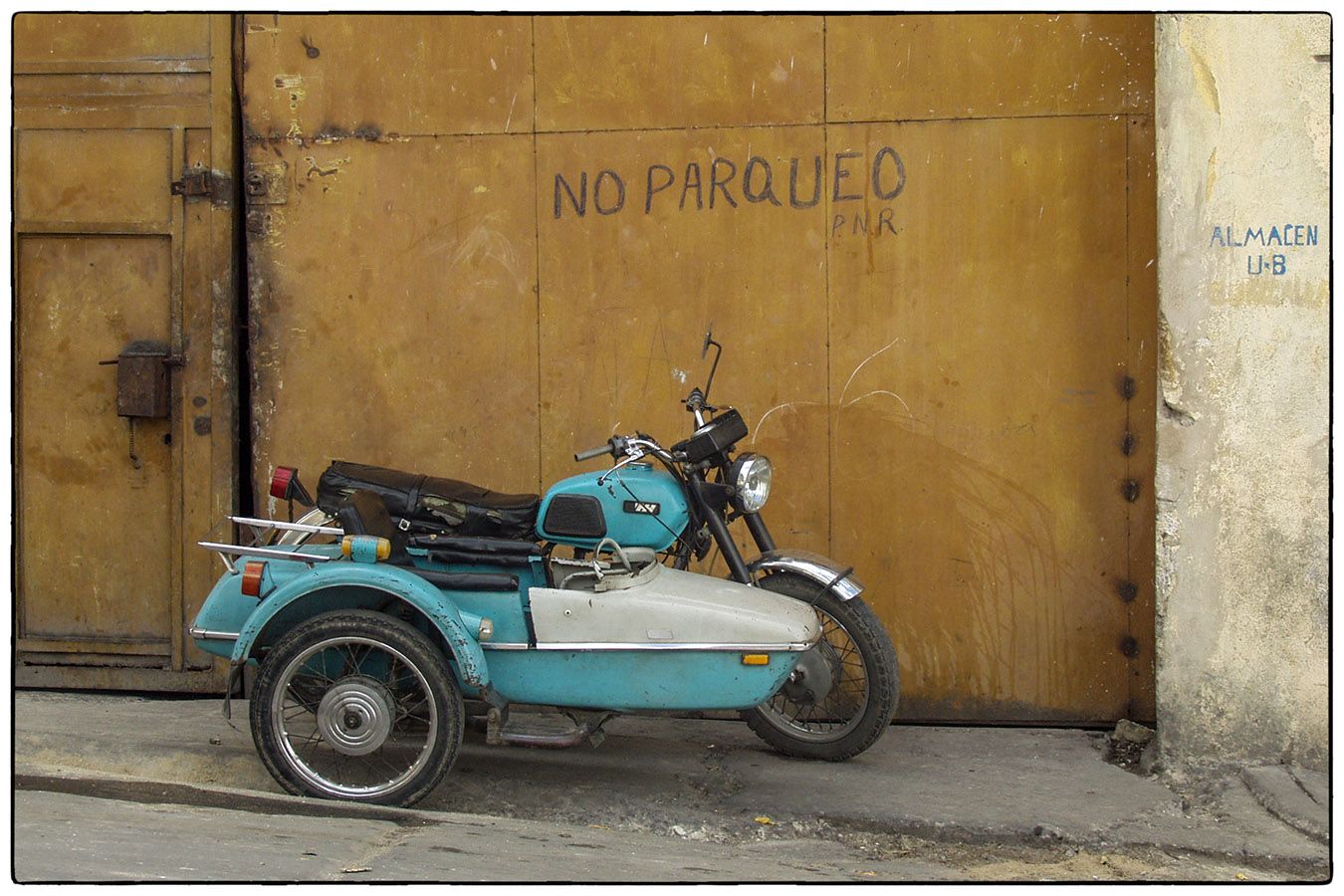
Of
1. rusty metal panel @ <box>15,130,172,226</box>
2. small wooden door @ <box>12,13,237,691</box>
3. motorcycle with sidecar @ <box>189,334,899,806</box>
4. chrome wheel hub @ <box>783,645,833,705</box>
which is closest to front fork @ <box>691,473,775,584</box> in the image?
motorcycle with sidecar @ <box>189,334,899,806</box>

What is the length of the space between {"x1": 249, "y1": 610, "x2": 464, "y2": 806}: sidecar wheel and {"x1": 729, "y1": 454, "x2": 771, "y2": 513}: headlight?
3.82 ft

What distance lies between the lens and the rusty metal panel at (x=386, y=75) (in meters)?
5.75

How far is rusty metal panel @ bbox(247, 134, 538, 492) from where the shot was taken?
19.0 feet

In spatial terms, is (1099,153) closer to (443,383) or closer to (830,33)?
(830,33)

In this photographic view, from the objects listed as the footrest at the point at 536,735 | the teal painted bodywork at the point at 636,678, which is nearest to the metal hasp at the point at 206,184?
the teal painted bodywork at the point at 636,678

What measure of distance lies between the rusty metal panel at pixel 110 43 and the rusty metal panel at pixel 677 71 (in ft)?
5.01

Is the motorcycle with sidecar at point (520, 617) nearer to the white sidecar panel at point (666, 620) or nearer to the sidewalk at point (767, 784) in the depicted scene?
the white sidecar panel at point (666, 620)

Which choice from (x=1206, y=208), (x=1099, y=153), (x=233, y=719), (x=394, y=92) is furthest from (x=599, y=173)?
(x=233, y=719)

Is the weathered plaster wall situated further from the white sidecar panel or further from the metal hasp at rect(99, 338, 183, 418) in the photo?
the metal hasp at rect(99, 338, 183, 418)

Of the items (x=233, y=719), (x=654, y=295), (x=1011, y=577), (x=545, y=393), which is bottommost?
(x=233, y=719)

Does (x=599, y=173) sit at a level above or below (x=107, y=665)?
above

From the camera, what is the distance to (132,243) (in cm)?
596

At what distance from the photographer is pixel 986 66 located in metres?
5.54

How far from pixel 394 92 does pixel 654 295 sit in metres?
1.42
